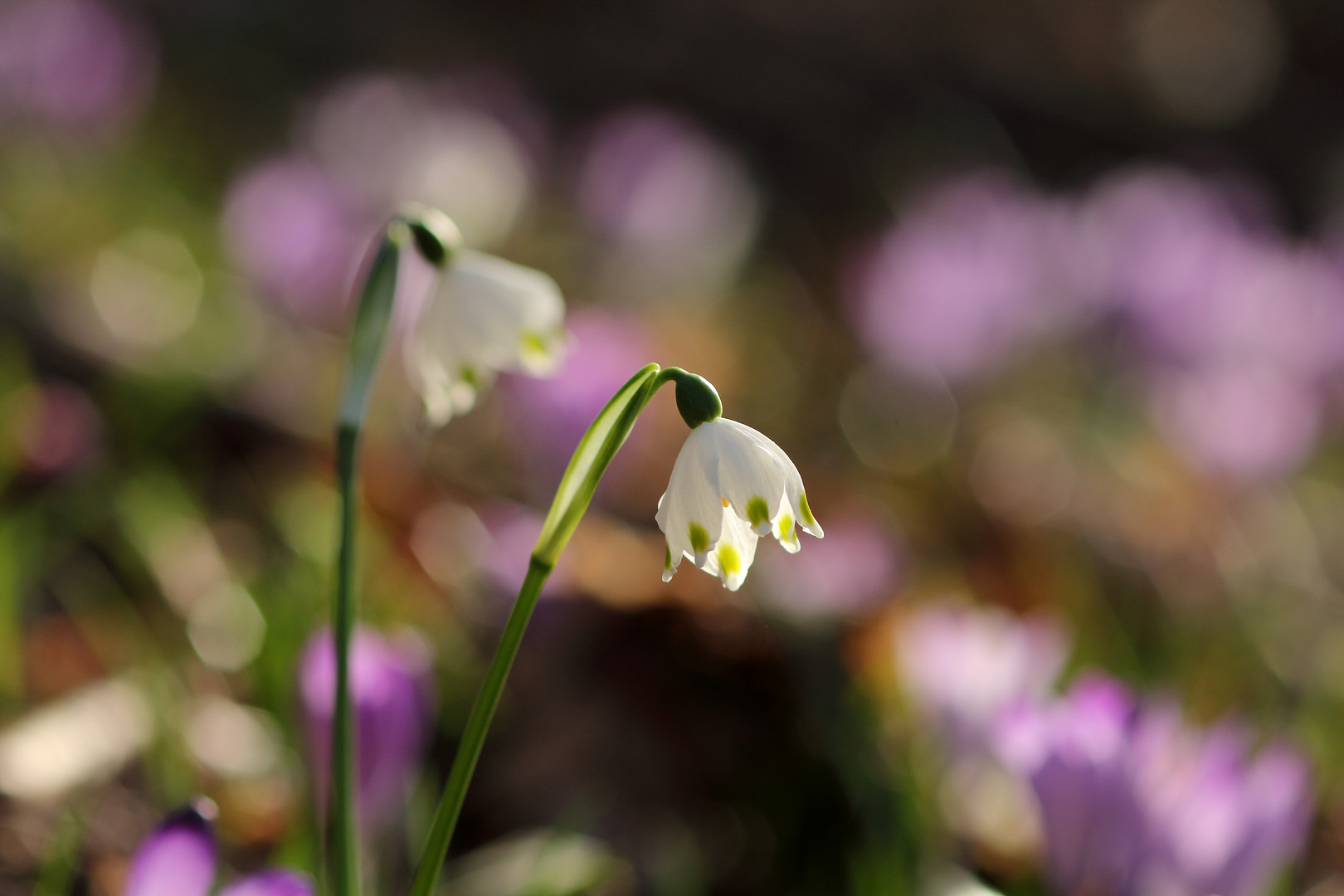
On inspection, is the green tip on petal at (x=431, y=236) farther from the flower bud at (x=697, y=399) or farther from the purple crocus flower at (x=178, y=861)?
the purple crocus flower at (x=178, y=861)

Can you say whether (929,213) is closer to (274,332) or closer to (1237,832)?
(274,332)

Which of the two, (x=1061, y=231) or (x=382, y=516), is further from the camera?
(x=1061, y=231)

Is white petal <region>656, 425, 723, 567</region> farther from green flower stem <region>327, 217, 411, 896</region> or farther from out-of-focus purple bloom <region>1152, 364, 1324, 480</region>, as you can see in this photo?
out-of-focus purple bloom <region>1152, 364, 1324, 480</region>

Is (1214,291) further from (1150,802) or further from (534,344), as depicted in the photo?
(534,344)

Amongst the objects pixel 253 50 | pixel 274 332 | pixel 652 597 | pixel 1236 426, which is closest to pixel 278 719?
pixel 652 597

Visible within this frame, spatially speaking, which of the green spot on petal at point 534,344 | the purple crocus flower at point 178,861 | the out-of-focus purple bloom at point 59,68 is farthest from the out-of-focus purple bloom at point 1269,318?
the out-of-focus purple bloom at point 59,68

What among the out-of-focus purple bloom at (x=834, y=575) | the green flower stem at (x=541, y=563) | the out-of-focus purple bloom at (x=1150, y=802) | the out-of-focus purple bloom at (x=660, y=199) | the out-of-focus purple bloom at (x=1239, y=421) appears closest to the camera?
the green flower stem at (x=541, y=563)
